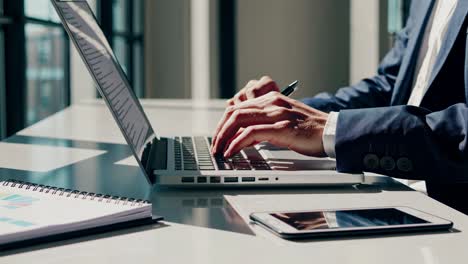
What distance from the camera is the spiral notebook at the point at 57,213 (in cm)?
59

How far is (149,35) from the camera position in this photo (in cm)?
550

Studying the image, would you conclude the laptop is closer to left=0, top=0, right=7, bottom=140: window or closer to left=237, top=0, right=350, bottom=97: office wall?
left=0, top=0, right=7, bottom=140: window

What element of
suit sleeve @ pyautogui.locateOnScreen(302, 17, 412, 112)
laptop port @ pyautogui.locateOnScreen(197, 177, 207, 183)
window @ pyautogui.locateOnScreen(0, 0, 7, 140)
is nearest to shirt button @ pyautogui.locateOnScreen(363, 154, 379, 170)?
laptop port @ pyautogui.locateOnScreen(197, 177, 207, 183)

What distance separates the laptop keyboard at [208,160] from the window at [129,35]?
343 centimetres

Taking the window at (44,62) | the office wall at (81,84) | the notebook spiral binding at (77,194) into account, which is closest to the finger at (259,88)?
the notebook spiral binding at (77,194)

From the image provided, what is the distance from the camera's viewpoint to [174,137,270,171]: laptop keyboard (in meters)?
0.90

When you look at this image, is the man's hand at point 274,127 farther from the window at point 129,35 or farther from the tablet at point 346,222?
the window at point 129,35

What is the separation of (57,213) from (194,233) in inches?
5.2

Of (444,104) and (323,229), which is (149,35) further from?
(323,229)

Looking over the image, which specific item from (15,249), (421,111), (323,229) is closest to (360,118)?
(421,111)

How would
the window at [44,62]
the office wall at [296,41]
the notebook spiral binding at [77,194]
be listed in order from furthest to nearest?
the office wall at [296,41] < the window at [44,62] < the notebook spiral binding at [77,194]

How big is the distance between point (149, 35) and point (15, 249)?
5033 mm

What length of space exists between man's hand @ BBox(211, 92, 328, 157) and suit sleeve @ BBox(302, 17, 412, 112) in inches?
22.8

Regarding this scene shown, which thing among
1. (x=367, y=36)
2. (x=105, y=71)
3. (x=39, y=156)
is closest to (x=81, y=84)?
(x=39, y=156)
